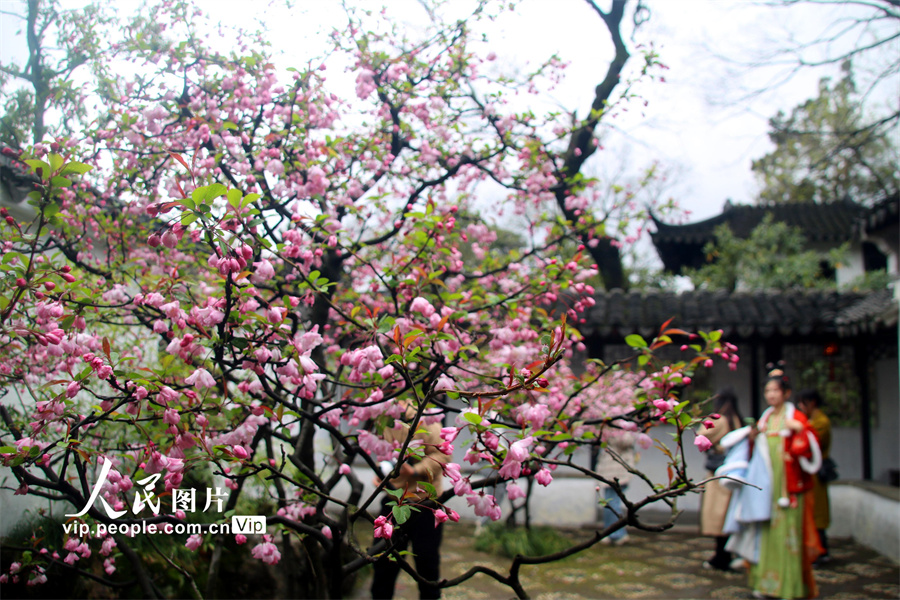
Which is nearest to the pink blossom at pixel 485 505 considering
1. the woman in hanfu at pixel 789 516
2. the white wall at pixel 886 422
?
the woman in hanfu at pixel 789 516

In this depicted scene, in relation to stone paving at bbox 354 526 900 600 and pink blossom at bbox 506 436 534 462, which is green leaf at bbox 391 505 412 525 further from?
stone paving at bbox 354 526 900 600

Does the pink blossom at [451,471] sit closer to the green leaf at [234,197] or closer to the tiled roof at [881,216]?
the green leaf at [234,197]

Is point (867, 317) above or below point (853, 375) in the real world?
above

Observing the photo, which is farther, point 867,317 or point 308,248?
point 867,317

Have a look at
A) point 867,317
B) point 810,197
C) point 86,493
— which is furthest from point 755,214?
point 86,493

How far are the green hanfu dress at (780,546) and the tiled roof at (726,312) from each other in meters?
2.90

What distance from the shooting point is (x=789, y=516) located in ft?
15.1

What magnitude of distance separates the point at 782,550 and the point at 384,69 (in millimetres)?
4343

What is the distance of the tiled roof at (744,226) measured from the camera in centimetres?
1227

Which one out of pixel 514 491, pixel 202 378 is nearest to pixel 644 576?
pixel 514 491

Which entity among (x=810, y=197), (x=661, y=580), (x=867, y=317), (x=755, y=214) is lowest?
(x=661, y=580)

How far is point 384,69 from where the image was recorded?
318 cm

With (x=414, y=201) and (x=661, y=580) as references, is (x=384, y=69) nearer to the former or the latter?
(x=414, y=201)

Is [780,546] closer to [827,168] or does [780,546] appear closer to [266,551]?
[266,551]
